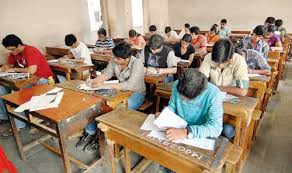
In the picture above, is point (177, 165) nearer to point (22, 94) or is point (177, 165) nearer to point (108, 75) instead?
point (108, 75)

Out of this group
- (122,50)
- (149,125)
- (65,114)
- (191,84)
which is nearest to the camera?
(191,84)

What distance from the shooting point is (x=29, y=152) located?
2.44 metres

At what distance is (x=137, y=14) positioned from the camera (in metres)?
7.55

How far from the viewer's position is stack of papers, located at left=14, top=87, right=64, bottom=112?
1742mm

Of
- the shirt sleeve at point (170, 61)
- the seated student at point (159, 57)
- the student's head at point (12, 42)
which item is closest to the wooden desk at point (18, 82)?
the student's head at point (12, 42)

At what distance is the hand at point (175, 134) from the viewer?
1291mm

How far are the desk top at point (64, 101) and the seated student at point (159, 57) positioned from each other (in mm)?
1078

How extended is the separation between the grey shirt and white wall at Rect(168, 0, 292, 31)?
6.99 meters

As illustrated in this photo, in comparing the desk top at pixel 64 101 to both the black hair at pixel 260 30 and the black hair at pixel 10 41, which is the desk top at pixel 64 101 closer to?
the black hair at pixel 10 41

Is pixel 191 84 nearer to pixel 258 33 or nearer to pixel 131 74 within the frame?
pixel 131 74

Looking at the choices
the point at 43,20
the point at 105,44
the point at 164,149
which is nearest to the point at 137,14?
the point at 105,44

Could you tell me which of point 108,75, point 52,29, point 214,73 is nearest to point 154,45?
point 108,75

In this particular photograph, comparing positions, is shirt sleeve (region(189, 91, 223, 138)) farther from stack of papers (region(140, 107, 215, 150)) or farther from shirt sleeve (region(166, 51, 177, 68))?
shirt sleeve (region(166, 51, 177, 68))

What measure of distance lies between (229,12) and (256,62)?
629cm
